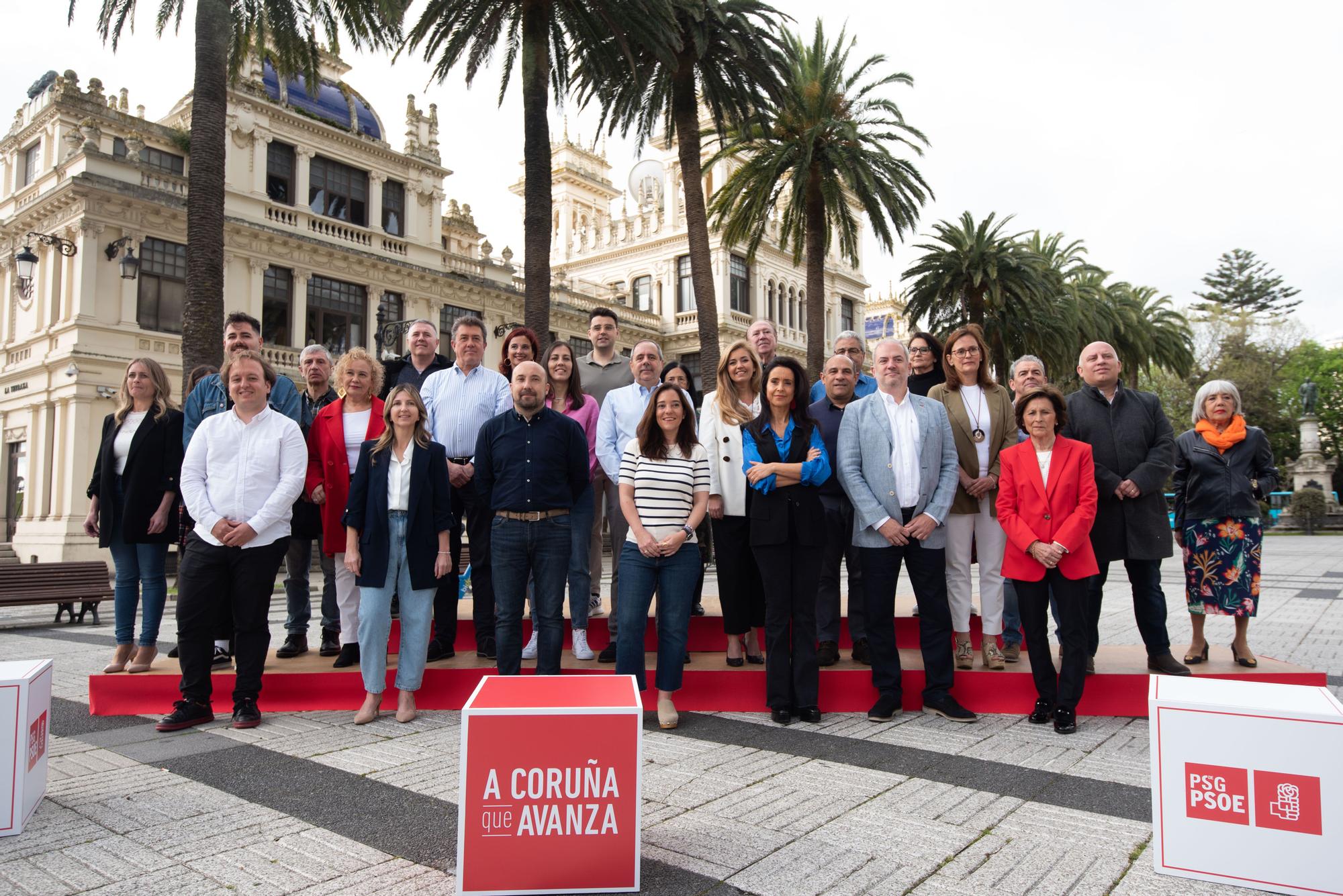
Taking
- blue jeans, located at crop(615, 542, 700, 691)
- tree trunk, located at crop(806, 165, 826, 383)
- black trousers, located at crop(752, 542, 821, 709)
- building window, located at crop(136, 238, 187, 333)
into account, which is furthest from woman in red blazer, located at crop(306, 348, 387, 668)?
building window, located at crop(136, 238, 187, 333)

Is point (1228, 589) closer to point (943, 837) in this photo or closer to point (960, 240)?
point (943, 837)

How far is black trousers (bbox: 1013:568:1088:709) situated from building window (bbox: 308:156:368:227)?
88.0ft

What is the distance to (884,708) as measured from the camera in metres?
5.16

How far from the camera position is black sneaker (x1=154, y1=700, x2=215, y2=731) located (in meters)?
5.05

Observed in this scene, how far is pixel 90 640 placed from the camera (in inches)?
386

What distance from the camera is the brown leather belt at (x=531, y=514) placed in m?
5.20

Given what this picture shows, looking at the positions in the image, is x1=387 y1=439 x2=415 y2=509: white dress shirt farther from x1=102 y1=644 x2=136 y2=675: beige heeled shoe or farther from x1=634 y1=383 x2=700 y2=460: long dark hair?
x1=102 y1=644 x2=136 y2=675: beige heeled shoe

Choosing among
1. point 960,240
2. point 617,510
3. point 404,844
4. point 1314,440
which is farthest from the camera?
point 1314,440

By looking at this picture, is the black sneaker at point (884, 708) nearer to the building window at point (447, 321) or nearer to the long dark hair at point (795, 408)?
the long dark hair at point (795, 408)

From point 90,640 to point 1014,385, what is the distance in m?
10.5

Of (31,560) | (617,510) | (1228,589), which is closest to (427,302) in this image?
(31,560)

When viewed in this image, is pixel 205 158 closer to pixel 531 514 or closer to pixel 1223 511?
pixel 531 514

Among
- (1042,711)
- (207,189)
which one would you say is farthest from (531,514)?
(207,189)

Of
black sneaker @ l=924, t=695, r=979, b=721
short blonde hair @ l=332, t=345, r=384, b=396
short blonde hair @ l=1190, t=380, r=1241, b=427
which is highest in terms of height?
short blonde hair @ l=332, t=345, r=384, b=396
